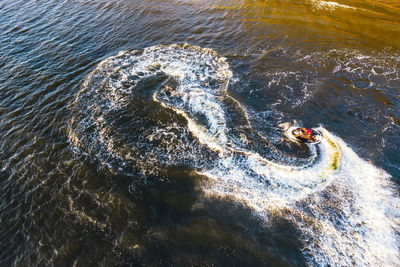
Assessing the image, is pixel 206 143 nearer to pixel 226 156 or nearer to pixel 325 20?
pixel 226 156

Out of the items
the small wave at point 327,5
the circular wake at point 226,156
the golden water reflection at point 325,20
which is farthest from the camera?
the small wave at point 327,5

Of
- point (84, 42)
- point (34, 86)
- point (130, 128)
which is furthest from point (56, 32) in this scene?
point (130, 128)

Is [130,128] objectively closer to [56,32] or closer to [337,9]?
[56,32]

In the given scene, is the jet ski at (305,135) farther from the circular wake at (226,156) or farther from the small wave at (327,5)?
the small wave at (327,5)

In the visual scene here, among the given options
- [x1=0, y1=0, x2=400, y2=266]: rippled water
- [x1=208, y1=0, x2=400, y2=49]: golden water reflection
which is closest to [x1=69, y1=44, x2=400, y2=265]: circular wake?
[x1=0, y1=0, x2=400, y2=266]: rippled water

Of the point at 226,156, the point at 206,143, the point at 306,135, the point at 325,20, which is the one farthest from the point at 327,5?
the point at 226,156

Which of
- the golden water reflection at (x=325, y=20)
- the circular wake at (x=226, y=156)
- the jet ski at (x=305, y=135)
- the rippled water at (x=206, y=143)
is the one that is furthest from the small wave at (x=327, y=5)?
the jet ski at (x=305, y=135)

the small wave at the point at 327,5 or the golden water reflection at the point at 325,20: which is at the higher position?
the small wave at the point at 327,5
